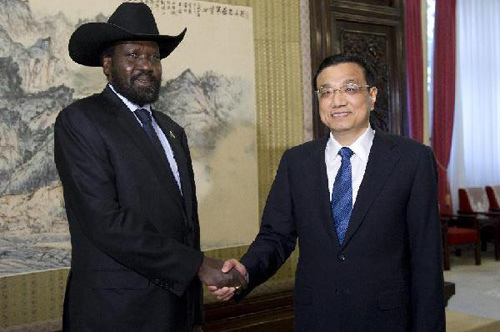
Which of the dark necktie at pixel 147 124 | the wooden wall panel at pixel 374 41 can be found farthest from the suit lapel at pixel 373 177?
the wooden wall panel at pixel 374 41

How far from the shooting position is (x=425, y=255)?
2.00 m

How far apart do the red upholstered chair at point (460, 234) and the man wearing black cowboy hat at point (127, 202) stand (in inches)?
228

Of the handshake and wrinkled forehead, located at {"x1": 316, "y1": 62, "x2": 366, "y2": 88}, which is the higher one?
wrinkled forehead, located at {"x1": 316, "y1": 62, "x2": 366, "y2": 88}

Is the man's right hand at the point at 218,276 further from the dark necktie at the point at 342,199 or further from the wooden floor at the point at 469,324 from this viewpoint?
the wooden floor at the point at 469,324

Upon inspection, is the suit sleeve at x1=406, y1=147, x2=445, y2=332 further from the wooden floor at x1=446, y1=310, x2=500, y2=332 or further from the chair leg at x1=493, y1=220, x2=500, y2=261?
the chair leg at x1=493, y1=220, x2=500, y2=261

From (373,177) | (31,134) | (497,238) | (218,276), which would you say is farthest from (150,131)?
(497,238)

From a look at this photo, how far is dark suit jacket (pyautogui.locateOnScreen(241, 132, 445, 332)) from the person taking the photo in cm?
200

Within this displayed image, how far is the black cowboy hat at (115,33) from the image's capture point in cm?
215

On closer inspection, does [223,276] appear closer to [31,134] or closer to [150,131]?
[150,131]

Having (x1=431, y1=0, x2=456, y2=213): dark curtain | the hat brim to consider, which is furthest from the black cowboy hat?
(x1=431, y1=0, x2=456, y2=213): dark curtain

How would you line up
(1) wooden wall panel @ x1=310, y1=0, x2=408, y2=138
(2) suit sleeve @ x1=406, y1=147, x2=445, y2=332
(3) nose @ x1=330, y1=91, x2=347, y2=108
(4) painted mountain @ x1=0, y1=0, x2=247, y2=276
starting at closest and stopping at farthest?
(2) suit sleeve @ x1=406, y1=147, x2=445, y2=332, (3) nose @ x1=330, y1=91, x2=347, y2=108, (4) painted mountain @ x1=0, y1=0, x2=247, y2=276, (1) wooden wall panel @ x1=310, y1=0, x2=408, y2=138

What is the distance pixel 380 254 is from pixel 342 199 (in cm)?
22

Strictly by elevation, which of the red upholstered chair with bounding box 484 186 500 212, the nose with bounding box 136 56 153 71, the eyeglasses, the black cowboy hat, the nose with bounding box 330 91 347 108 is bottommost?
the red upholstered chair with bounding box 484 186 500 212

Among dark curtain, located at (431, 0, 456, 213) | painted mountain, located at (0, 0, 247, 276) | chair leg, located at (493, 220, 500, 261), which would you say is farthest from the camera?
dark curtain, located at (431, 0, 456, 213)
